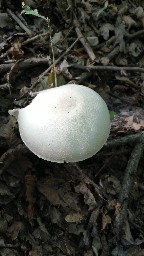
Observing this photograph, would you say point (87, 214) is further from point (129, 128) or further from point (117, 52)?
point (117, 52)

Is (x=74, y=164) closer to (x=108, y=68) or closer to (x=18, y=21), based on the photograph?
(x=108, y=68)

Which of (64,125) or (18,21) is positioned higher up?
(18,21)

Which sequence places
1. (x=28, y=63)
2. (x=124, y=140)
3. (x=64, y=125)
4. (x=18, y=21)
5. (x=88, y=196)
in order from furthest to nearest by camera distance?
1. (x=18, y=21)
2. (x=28, y=63)
3. (x=124, y=140)
4. (x=88, y=196)
5. (x=64, y=125)

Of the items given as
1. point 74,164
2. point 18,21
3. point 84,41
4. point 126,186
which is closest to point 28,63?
point 18,21

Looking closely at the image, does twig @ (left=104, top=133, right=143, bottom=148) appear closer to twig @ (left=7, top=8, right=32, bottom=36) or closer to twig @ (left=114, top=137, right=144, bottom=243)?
twig @ (left=114, top=137, right=144, bottom=243)

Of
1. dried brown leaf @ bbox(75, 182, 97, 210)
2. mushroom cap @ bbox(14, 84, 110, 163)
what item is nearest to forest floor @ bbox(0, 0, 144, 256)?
dried brown leaf @ bbox(75, 182, 97, 210)

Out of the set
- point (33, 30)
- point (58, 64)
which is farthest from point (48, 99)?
point (33, 30)

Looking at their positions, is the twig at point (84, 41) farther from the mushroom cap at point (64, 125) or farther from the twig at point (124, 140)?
the mushroom cap at point (64, 125)

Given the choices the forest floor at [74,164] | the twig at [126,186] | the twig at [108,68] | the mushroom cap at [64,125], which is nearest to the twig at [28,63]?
the forest floor at [74,164]
